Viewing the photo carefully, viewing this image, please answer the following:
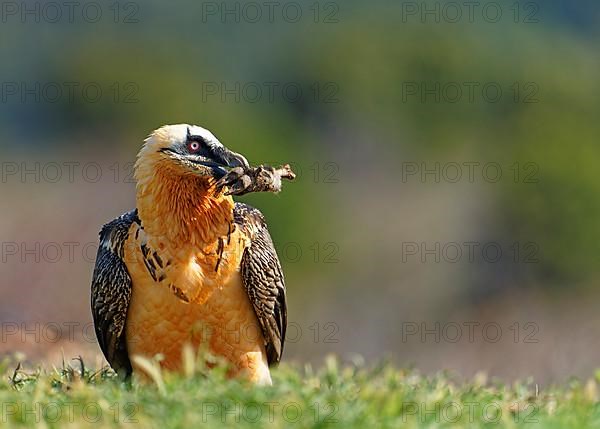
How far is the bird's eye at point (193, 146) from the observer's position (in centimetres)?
916

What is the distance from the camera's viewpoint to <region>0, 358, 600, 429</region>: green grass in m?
6.27

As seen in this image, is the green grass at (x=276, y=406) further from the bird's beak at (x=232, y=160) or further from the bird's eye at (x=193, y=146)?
the bird's eye at (x=193, y=146)

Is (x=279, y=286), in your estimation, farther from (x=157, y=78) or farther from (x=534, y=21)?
(x=534, y=21)

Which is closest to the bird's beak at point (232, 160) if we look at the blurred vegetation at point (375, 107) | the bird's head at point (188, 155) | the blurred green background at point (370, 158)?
the bird's head at point (188, 155)

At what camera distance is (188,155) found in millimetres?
9125

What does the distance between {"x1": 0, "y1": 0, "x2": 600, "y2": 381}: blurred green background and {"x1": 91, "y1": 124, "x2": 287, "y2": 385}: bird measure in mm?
6429

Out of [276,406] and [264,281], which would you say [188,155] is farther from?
[276,406]

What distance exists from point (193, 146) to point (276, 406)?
10.2 ft

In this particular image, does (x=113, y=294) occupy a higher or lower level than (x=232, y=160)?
lower

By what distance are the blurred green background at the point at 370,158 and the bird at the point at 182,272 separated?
6429 mm

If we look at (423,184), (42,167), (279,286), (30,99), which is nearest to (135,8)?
(30,99)

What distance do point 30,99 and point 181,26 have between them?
12.9 metres

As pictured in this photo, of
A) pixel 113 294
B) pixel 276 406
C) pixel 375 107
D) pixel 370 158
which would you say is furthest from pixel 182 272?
pixel 375 107

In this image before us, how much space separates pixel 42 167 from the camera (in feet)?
141
